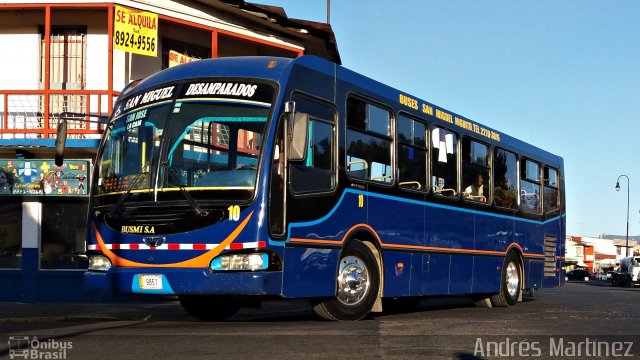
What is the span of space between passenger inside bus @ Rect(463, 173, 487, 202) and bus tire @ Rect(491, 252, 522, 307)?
186 centimetres

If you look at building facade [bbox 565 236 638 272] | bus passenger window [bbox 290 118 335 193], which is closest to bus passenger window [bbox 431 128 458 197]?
bus passenger window [bbox 290 118 335 193]

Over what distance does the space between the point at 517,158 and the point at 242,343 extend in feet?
35.0

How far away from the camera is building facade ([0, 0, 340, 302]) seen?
19.0 m

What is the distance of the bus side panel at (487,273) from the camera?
51.7ft

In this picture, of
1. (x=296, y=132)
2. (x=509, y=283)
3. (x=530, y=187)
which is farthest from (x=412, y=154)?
(x=530, y=187)

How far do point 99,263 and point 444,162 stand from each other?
615 centimetres

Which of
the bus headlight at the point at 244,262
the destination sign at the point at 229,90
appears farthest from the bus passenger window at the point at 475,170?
the bus headlight at the point at 244,262

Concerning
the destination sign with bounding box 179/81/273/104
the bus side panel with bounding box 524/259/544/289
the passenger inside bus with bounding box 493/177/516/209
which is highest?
the destination sign with bounding box 179/81/273/104

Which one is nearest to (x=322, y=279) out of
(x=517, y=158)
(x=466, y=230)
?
(x=466, y=230)

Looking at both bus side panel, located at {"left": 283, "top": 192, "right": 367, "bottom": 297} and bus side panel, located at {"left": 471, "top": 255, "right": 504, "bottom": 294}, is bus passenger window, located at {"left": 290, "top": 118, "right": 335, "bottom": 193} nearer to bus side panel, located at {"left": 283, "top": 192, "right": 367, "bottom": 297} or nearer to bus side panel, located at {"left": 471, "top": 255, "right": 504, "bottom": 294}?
bus side panel, located at {"left": 283, "top": 192, "right": 367, "bottom": 297}

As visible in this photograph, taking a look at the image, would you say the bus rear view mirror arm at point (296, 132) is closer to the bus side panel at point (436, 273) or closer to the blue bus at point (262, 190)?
the blue bus at point (262, 190)

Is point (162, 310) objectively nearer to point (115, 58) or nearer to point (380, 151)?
point (380, 151)

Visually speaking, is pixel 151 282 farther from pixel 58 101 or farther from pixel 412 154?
pixel 58 101

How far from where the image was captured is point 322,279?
10.9m
